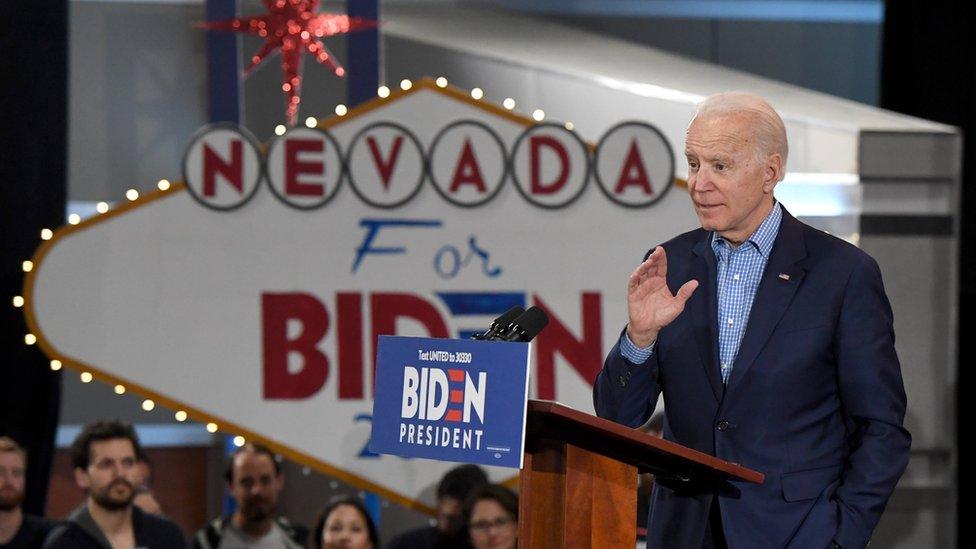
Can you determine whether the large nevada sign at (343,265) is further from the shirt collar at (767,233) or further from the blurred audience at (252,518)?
the shirt collar at (767,233)

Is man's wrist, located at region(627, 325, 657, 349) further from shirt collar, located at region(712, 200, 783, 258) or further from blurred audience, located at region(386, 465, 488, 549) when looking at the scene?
blurred audience, located at region(386, 465, 488, 549)

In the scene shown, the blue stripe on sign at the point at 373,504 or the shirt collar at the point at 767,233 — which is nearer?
the shirt collar at the point at 767,233

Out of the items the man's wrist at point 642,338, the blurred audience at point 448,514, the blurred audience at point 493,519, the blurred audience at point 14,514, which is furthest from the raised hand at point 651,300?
the blurred audience at point 14,514

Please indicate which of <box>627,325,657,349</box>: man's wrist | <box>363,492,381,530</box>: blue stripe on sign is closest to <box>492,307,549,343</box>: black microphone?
<box>627,325,657,349</box>: man's wrist

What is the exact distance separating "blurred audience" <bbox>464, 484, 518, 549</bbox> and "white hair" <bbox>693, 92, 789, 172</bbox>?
2.59 meters

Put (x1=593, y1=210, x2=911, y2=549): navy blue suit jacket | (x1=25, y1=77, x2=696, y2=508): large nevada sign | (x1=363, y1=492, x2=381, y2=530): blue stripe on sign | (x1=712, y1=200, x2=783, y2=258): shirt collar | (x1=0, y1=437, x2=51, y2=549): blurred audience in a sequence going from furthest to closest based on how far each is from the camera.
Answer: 1. (x1=363, y1=492, x2=381, y2=530): blue stripe on sign
2. (x1=25, y1=77, x2=696, y2=508): large nevada sign
3. (x1=0, y1=437, x2=51, y2=549): blurred audience
4. (x1=712, y1=200, x2=783, y2=258): shirt collar
5. (x1=593, y1=210, x2=911, y2=549): navy blue suit jacket

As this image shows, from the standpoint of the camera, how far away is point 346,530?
5156 mm

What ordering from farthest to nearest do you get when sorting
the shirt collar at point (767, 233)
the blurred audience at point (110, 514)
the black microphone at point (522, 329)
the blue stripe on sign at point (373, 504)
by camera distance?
the blue stripe on sign at point (373, 504) < the blurred audience at point (110, 514) < the shirt collar at point (767, 233) < the black microphone at point (522, 329)

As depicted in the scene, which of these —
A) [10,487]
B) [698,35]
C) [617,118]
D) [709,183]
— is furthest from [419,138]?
[709,183]

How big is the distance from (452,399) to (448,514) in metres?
3.11

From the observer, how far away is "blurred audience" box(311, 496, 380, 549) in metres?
5.15

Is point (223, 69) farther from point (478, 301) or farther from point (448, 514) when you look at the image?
point (448, 514)

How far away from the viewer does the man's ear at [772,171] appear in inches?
92.4

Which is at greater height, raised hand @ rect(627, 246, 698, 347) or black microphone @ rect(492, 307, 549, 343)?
raised hand @ rect(627, 246, 698, 347)
